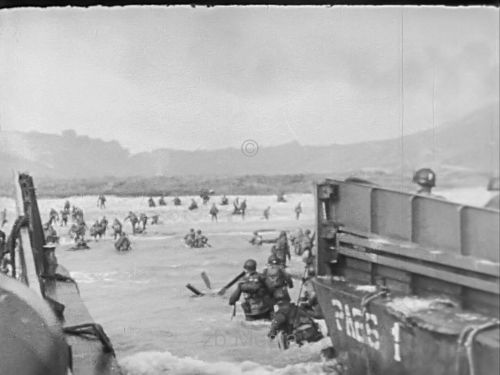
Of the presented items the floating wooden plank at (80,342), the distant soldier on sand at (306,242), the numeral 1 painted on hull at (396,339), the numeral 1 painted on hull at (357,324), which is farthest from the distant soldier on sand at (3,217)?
the numeral 1 painted on hull at (396,339)

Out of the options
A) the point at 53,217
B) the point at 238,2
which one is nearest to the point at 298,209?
the point at 238,2

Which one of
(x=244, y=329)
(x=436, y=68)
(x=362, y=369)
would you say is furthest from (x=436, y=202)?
(x=244, y=329)

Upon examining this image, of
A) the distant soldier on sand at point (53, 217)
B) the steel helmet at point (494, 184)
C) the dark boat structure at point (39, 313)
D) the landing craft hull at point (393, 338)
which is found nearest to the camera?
the landing craft hull at point (393, 338)

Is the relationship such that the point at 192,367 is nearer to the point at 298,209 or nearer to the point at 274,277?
the point at 274,277

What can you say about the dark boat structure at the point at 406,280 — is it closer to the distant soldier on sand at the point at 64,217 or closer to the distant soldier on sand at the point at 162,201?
the distant soldier on sand at the point at 162,201

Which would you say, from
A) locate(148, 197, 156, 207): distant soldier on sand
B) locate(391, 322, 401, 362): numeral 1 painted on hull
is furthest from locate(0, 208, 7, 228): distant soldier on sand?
locate(391, 322, 401, 362): numeral 1 painted on hull

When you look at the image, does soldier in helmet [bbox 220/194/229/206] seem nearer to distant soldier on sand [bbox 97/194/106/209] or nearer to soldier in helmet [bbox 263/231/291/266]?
soldier in helmet [bbox 263/231/291/266]

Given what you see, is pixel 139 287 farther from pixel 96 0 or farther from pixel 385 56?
pixel 385 56
